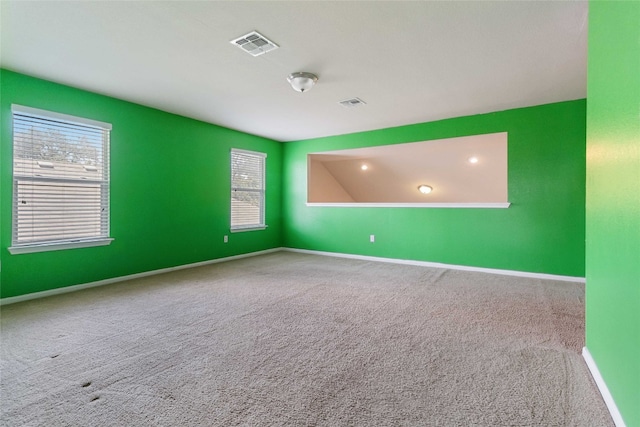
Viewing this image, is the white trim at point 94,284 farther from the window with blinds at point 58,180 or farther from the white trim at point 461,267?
the white trim at point 461,267

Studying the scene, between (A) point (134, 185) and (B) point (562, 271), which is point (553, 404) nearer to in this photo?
(B) point (562, 271)

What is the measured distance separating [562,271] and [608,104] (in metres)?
3.18

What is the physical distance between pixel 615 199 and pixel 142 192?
4570 millimetres

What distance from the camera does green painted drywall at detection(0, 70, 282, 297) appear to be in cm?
294

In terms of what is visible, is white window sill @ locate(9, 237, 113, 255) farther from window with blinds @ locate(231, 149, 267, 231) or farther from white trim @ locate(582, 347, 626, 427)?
white trim @ locate(582, 347, 626, 427)

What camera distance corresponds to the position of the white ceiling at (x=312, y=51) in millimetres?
1958

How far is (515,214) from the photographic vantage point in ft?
13.2

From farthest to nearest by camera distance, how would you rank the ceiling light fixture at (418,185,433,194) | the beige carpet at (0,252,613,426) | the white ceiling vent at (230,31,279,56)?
the ceiling light fixture at (418,185,433,194)
the white ceiling vent at (230,31,279,56)
the beige carpet at (0,252,613,426)

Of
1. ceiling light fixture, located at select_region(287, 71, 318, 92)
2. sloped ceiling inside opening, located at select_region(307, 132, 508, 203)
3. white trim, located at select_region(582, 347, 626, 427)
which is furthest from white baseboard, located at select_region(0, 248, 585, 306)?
ceiling light fixture, located at select_region(287, 71, 318, 92)

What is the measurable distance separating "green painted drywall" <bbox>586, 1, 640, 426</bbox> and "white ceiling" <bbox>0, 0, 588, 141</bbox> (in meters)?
0.74

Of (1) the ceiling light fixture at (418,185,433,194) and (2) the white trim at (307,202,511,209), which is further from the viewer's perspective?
(1) the ceiling light fixture at (418,185,433,194)

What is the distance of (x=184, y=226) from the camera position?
14.6 ft

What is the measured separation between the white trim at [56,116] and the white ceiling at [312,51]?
0.35 meters

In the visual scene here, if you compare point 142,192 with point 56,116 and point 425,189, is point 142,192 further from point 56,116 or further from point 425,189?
point 425,189
